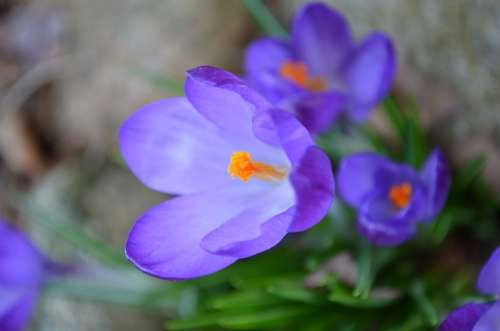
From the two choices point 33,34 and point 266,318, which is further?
point 33,34

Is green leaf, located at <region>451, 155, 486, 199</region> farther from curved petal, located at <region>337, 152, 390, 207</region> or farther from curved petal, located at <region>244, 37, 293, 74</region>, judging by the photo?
curved petal, located at <region>244, 37, 293, 74</region>

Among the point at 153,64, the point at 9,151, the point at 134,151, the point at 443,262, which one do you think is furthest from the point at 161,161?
the point at 9,151

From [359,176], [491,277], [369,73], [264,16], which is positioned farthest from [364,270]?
[264,16]

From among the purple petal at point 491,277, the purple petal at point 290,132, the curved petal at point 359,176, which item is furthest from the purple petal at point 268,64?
the purple petal at point 491,277

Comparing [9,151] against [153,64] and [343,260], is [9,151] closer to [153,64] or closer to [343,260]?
[153,64]

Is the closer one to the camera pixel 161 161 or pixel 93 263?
pixel 161 161

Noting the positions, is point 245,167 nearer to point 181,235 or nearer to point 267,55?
point 181,235
